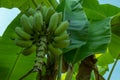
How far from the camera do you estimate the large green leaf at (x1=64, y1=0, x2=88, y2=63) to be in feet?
4.47

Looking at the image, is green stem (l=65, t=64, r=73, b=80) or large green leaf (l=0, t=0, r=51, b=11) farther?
large green leaf (l=0, t=0, r=51, b=11)

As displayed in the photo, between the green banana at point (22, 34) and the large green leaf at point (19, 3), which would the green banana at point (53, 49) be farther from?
the large green leaf at point (19, 3)

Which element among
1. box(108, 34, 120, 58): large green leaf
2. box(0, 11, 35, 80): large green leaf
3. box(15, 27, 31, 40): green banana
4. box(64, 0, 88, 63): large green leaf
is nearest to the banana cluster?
box(15, 27, 31, 40): green banana

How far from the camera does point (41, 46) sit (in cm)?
105

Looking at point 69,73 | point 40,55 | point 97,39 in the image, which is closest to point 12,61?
point 69,73

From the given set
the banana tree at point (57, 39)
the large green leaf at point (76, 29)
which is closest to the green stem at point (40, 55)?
the banana tree at point (57, 39)

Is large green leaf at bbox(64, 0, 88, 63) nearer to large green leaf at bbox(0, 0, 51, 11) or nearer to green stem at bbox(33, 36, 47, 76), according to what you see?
green stem at bbox(33, 36, 47, 76)

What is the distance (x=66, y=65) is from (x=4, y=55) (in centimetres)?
31

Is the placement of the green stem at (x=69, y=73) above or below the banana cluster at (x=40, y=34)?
below

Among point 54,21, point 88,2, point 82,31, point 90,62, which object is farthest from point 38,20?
point 88,2

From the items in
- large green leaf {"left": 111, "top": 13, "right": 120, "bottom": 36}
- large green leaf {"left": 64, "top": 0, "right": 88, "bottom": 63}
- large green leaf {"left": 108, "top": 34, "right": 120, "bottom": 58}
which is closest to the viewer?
large green leaf {"left": 64, "top": 0, "right": 88, "bottom": 63}

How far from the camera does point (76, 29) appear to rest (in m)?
1.39

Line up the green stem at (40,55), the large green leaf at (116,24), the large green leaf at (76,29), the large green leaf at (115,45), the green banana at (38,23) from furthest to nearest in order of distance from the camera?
the large green leaf at (115,45) < the large green leaf at (116,24) < the large green leaf at (76,29) < the green banana at (38,23) < the green stem at (40,55)

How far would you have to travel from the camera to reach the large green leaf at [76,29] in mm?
1361
